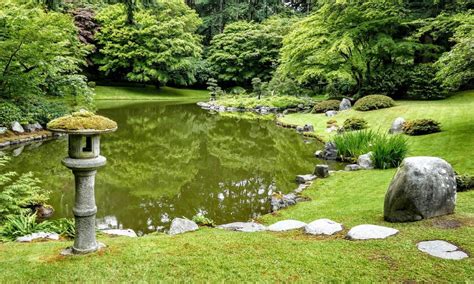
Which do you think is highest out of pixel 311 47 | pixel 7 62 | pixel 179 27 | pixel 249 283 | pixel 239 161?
pixel 179 27

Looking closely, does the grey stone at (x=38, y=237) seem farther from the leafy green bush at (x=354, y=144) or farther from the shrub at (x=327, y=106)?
the shrub at (x=327, y=106)

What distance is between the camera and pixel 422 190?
4.85 m

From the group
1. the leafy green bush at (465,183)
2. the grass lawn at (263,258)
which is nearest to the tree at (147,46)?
the leafy green bush at (465,183)

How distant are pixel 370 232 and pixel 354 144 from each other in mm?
7139

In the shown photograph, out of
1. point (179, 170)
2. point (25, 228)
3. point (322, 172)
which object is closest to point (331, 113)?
point (322, 172)

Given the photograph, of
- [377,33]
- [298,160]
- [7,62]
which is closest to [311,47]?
[377,33]

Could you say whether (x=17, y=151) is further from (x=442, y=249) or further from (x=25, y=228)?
(x=442, y=249)

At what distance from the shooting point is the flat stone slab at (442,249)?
386 cm

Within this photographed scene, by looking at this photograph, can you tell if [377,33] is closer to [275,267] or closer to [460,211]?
[460,211]

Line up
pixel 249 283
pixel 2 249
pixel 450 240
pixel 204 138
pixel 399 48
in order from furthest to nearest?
pixel 399 48, pixel 204 138, pixel 2 249, pixel 450 240, pixel 249 283

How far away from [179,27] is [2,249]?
32208 mm

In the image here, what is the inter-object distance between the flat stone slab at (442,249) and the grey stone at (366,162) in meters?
5.86

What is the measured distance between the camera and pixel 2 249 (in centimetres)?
461

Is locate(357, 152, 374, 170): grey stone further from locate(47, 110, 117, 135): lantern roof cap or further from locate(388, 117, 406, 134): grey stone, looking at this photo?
locate(47, 110, 117, 135): lantern roof cap
